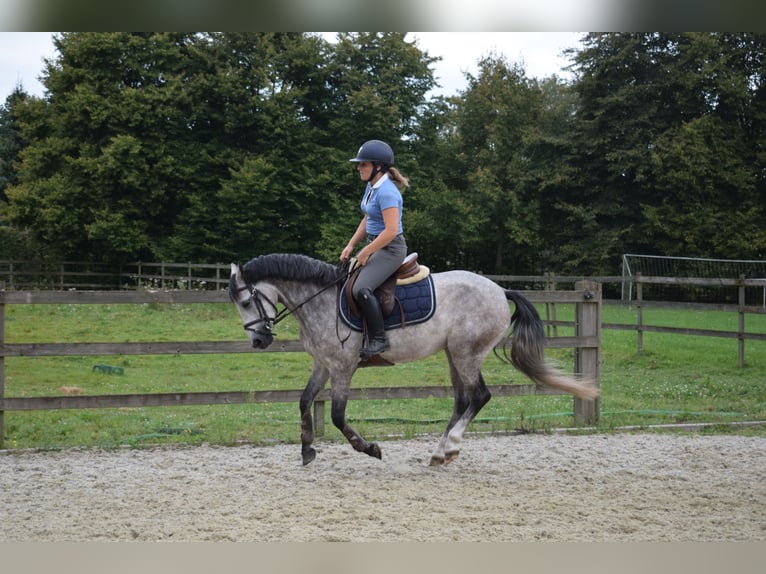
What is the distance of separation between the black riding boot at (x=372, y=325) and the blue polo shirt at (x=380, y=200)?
427mm

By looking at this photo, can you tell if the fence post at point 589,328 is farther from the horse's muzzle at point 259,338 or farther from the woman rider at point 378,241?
the horse's muzzle at point 259,338

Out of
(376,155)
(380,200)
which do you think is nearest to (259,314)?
(380,200)

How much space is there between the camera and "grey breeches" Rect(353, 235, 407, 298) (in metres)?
4.48

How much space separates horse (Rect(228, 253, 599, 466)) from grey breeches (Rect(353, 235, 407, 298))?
0.62 ft

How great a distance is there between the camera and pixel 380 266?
14.8ft

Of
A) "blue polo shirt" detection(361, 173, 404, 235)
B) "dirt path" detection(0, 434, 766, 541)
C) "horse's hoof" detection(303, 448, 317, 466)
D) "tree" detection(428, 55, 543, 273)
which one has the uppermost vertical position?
"tree" detection(428, 55, 543, 273)

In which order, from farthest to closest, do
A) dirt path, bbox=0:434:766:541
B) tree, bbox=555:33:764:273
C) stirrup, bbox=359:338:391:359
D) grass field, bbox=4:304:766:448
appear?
1. tree, bbox=555:33:764:273
2. grass field, bbox=4:304:766:448
3. stirrup, bbox=359:338:391:359
4. dirt path, bbox=0:434:766:541

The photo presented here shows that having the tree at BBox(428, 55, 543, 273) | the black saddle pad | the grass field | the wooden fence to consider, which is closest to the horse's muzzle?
the black saddle pad

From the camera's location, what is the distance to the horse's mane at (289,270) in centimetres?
455

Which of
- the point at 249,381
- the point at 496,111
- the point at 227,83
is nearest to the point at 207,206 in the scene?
the point at 227,83

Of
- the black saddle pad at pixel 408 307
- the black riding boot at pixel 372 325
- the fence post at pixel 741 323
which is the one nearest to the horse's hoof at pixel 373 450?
the black riding boot at pixel 372 325

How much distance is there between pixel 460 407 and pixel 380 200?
1.38 m

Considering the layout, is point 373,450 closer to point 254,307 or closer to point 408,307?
point 408,307

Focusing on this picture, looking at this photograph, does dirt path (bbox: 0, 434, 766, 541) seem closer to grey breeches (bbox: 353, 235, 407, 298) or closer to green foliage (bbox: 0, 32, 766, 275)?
grey breeches (bbox: 353, 235, 407, 298)
